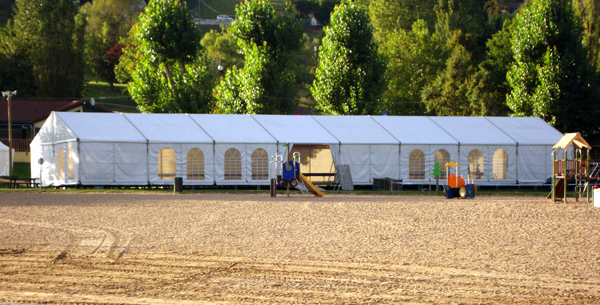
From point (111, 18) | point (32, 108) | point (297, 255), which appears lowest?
point (297, 255)

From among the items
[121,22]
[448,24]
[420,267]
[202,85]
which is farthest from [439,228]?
[121,22]

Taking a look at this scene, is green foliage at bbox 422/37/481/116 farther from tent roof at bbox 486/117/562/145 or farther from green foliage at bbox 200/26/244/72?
green foliage at bbox 200/26/244/72

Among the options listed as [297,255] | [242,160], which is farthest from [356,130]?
[297,255]

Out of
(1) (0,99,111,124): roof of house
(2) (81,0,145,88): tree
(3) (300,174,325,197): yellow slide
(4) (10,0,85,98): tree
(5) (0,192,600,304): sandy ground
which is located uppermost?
(2) (81,0,145,88): tree

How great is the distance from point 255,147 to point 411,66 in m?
28.8

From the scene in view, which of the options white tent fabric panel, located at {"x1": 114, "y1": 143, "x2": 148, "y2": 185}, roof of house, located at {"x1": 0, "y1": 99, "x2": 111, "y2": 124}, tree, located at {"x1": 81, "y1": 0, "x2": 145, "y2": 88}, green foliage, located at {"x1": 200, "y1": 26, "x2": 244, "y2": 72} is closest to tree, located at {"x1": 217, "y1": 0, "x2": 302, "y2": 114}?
white tent fabric panel, located at {"x1": 114, "y1": 143, "x2": 148, "y2": 185}

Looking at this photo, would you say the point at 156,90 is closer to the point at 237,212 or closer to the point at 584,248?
the point at 237,212

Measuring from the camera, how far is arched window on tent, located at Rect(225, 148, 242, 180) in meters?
24.6

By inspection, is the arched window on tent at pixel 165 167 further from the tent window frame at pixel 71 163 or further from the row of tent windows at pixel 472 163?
the row of tent windows at pixel 472 163

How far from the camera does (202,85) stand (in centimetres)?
3731

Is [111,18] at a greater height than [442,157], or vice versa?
[111,18]

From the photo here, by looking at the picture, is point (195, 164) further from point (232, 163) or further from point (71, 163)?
point (71, 163)

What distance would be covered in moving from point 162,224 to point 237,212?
2.58 metres

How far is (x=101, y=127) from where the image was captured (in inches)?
953
